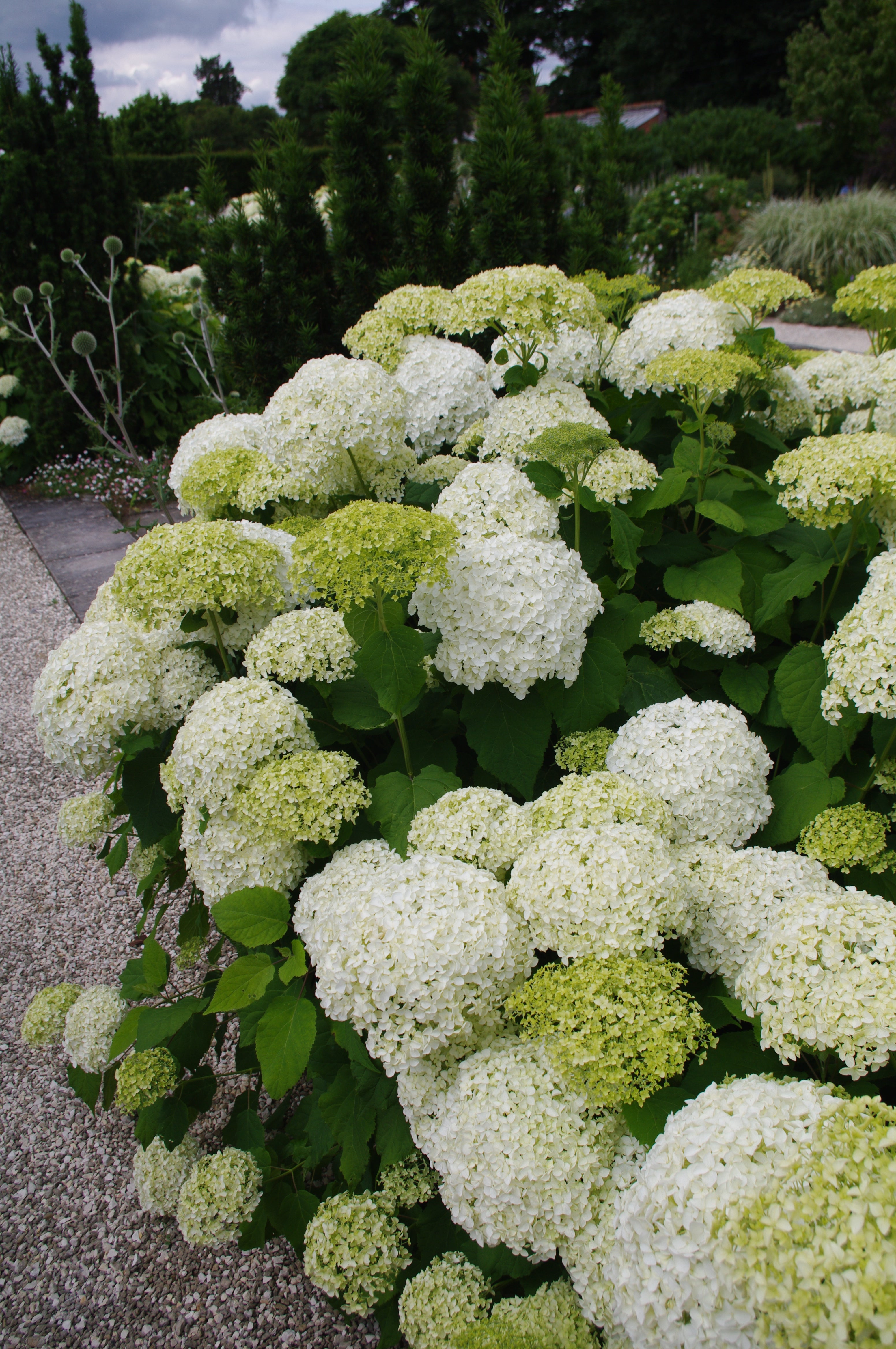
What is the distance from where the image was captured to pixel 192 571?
193cm

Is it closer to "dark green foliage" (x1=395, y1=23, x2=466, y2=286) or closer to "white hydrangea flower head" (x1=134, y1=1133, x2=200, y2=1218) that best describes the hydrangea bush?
"white hydrangea flower head" (x1=134, y1=1133, x2=200, y2=1218)

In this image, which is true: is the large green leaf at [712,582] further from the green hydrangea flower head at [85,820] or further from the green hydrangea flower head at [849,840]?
the green hydrangea flower head at [85,820]

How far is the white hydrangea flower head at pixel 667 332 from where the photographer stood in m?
2.80

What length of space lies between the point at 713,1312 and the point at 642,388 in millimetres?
2723

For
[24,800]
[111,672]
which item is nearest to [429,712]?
[111,672]

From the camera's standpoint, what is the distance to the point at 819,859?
5.50ft

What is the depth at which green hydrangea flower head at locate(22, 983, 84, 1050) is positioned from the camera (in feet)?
8.16

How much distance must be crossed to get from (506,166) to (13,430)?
6.03 meters

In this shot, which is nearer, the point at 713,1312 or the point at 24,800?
the point at 713,1312

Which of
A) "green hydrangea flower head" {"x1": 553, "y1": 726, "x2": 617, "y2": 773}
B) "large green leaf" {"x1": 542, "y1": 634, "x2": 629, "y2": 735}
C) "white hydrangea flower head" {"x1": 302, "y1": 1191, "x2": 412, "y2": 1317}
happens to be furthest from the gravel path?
"large green leaf" {"x1": 542, "y1": 634, "x2": 629, "y2": 735}

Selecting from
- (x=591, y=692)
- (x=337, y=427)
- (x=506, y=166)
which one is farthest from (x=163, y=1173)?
(x=506, y=166)

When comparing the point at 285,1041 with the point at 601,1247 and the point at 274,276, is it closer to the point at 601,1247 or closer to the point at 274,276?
the point at 601,1247

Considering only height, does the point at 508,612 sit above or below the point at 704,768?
above

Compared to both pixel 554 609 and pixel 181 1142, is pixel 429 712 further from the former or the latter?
pixel 181 1142
